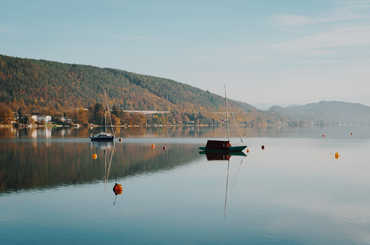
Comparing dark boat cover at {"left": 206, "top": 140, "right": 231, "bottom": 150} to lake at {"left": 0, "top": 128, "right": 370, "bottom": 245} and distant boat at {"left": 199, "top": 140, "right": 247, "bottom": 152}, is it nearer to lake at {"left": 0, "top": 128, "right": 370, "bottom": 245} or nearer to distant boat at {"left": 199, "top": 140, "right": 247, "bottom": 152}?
distant boat at {"left": 199, "top": 140, "right": 247, "bottom": 152}

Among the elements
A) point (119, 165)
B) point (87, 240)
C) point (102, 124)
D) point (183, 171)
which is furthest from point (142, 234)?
point (102, 124)

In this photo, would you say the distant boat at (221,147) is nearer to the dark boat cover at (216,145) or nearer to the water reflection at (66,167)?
the dark boat cover at (216,145)

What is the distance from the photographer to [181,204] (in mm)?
26547

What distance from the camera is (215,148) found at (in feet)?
205

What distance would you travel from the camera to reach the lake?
19530mm

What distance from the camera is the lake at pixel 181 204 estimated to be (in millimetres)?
19530

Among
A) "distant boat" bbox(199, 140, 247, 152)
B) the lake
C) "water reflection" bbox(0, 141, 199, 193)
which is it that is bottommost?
the lake

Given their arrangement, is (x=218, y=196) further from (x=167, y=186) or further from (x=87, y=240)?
(x=87, y=240)

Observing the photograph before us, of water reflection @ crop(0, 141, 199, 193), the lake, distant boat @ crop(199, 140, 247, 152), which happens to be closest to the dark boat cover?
distant boat @ crop(199, 140, 247, 152)

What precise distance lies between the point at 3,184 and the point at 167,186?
12762mm

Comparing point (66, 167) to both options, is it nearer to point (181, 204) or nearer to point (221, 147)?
point (181, 204)

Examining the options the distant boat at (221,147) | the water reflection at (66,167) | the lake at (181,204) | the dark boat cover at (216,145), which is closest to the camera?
the lake at (181,204)

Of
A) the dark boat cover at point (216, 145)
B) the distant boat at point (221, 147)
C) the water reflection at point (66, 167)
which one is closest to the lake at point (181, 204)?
the water reflection at point (66, 167)

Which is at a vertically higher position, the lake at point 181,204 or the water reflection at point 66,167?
the water reflection at point 66,167
